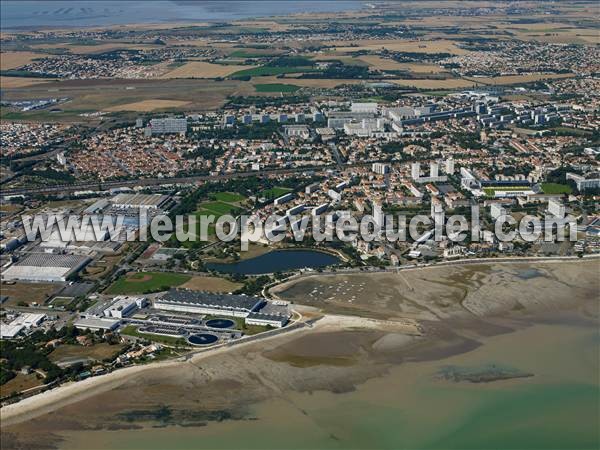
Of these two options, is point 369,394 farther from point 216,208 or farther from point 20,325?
point 216,208

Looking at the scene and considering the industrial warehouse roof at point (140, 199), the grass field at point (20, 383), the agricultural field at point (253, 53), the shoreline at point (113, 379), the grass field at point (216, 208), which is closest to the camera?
the shoreline at point (113, 379)

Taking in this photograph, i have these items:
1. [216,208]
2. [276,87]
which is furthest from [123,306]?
[276,87]

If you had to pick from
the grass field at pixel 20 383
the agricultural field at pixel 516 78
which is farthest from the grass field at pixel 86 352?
the agricultural field at pixel 516 78

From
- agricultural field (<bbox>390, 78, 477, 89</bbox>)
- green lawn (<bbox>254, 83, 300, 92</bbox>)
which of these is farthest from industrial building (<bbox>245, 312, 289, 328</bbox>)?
agricultural field (<bbox>390, 78, 477, 89</bbox>)

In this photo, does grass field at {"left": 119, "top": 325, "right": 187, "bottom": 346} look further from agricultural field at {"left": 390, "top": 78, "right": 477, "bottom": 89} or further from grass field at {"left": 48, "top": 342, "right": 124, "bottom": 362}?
agricultural field at {"left": 390, "top": 78, "right": 477, "bottom": 89}

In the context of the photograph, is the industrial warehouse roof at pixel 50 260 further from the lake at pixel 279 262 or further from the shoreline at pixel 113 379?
the shoreline at pixel 113 379

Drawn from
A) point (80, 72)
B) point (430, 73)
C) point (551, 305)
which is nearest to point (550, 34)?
point (430, 73)
